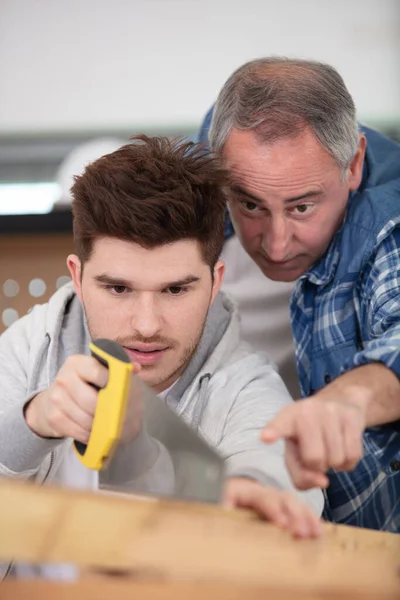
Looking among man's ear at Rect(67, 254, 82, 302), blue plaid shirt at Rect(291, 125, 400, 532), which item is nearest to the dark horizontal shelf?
man's ear at Rect(67, 254, 82, 302)

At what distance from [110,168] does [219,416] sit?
333mm

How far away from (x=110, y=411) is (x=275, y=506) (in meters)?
0.17

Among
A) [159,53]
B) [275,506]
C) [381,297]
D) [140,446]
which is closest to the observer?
[275,506]

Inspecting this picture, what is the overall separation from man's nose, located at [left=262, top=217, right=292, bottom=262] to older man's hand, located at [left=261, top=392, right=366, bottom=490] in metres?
0.44

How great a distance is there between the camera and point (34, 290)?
1.40 meters

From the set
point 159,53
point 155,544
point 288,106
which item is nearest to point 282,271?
point 288,106

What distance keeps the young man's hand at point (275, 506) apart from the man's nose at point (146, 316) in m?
0.27

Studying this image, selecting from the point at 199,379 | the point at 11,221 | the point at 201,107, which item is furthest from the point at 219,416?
the point at 201,107

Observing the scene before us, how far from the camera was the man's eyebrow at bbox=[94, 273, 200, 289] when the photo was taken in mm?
948

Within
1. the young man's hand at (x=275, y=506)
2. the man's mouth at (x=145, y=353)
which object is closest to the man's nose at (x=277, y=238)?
the man's mouth at (x=145, y=353)

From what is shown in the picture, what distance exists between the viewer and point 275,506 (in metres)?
0.65

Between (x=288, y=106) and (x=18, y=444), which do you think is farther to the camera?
(x=288, y=106)

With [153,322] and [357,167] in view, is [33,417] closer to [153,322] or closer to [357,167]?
[153,322]

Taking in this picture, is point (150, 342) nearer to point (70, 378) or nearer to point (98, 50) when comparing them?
point (70, 378)
